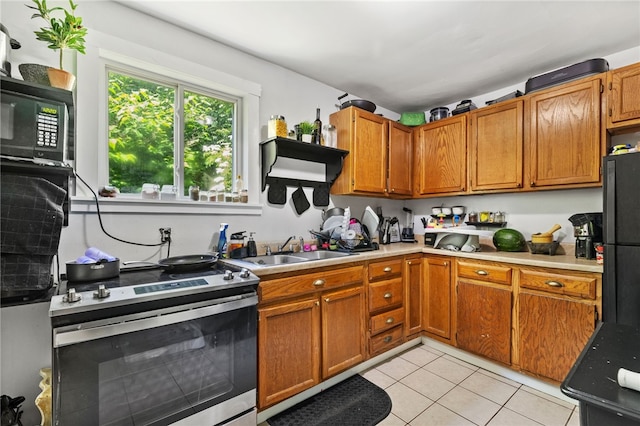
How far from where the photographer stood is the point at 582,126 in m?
2.17

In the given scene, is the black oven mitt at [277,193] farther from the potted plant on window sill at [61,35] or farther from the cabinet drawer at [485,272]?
the cabinet drawer at [485,272]

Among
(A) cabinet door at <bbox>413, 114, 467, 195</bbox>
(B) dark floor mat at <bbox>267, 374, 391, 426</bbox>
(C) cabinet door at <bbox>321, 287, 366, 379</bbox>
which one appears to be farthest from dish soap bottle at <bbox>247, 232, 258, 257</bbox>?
(A) cabinet door at <bbox>413, 114, 467, 195</bbox>

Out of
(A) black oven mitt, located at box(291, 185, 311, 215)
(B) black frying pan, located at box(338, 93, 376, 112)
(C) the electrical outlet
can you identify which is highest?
(B) black frying pan, located at box(338, 93, 376, 112)

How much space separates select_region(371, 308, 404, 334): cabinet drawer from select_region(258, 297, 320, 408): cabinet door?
0.58 m

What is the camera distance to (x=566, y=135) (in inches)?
88.6

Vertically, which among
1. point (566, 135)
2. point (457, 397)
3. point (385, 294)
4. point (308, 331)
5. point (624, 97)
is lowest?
point (457, 397)

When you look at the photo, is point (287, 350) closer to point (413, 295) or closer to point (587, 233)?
point (413, 295)

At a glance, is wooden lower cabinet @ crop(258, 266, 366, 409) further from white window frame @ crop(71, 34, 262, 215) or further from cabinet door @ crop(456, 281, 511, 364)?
cabinet door @ crop(456, 281, 511, 364)

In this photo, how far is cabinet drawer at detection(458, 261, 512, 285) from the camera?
2.19 meters

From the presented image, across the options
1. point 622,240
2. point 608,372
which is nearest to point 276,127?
point 608,372

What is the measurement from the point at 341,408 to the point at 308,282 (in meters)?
0.81

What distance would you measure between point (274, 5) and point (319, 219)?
1.68 metres

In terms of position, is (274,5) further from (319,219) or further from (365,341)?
(365,341)

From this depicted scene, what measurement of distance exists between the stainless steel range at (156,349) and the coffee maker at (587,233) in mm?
2321
